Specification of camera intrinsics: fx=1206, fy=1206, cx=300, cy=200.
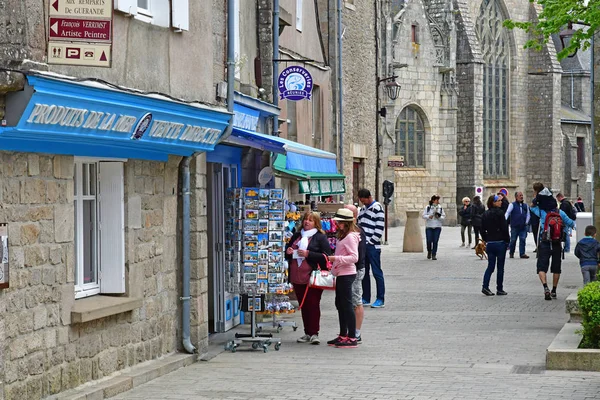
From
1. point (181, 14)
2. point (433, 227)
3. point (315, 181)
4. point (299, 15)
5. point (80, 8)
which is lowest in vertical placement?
point (433, 227)

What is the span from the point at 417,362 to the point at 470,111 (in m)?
45.9

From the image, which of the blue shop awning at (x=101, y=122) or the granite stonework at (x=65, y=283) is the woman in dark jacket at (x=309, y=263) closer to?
the granite stonework at (x=65, y=283)

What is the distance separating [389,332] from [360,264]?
123cm

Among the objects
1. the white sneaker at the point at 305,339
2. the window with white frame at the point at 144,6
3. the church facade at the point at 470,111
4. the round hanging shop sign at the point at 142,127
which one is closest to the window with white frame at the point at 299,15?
the white sneaker at the point at 305,339

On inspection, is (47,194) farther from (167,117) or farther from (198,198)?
(198,198)

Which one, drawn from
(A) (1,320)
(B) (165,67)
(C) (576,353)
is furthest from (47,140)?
(C) (576,353)

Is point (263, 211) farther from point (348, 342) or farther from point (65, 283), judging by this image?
point (65, 283)

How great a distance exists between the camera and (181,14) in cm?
1159

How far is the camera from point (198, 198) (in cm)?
1258

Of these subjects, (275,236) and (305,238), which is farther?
(305,238)

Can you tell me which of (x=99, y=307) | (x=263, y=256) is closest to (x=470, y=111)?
(x=263, y=256)

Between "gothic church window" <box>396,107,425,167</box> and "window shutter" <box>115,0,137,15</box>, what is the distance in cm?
4217

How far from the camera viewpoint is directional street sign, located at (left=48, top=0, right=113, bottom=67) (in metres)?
8.82

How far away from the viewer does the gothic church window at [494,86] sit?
59.7 meters
